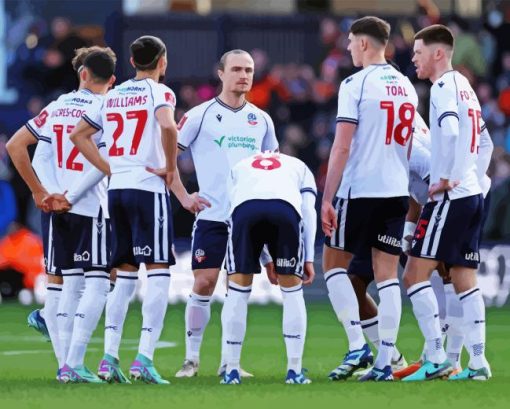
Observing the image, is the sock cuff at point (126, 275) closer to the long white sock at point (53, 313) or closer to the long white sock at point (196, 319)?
the long white sock at point (53, 313)

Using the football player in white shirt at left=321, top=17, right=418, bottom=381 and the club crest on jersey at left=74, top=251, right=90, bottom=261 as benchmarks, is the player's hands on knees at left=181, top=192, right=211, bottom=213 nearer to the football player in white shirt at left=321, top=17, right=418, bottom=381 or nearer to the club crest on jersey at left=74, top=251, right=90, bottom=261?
the club crest on jersey at left=74, top=251, right=90, bottom=261

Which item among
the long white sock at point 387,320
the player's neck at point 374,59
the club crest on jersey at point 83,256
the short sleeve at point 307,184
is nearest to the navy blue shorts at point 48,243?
the club crest on jersey at point 83,256

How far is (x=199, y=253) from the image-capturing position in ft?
39.6

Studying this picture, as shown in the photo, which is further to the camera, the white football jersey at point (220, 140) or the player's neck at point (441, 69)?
the white football jersey at point (220, 140)

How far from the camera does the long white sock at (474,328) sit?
1105 centimetres

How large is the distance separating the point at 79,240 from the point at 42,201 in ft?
1.30

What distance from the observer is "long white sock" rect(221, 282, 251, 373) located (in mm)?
10523

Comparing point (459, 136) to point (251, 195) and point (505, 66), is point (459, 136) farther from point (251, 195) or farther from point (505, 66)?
point (505, 66)

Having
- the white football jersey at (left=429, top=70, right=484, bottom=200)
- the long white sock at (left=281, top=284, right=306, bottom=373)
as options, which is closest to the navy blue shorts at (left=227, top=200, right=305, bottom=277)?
the long white sock at (left=281, top=284, right=306, bottom=373)

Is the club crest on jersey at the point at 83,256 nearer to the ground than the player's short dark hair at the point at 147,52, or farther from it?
nearer to the ground

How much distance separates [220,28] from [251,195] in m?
13.5

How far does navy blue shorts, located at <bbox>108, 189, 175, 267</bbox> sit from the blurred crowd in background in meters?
12.0

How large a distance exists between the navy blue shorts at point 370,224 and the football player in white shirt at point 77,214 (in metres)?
1.68

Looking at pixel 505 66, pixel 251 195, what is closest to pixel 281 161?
pixel 251 195
